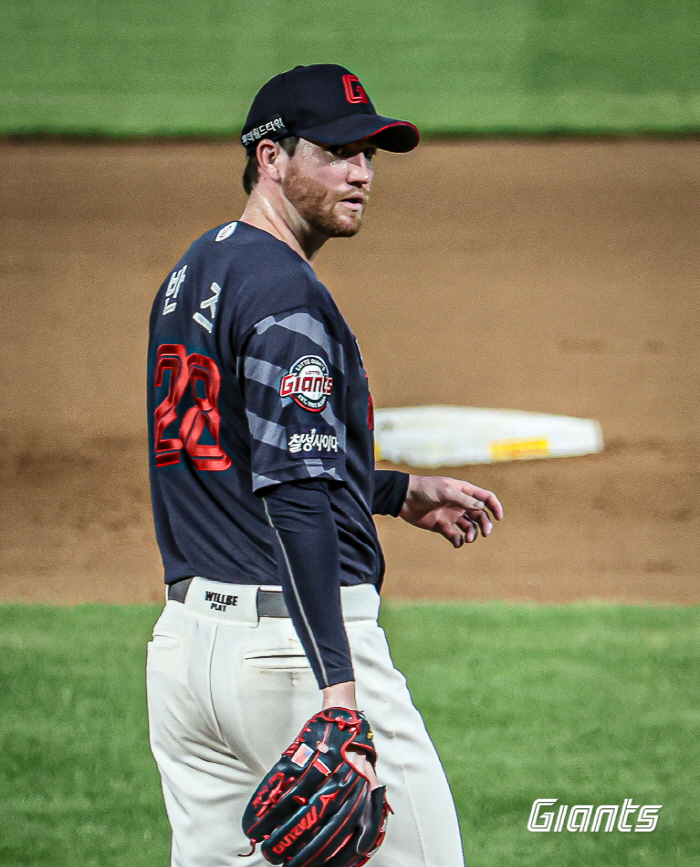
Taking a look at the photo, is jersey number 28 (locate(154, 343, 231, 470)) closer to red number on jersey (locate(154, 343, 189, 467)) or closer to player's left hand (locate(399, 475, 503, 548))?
red number on jersey (locate(154, 343, 189, 467))

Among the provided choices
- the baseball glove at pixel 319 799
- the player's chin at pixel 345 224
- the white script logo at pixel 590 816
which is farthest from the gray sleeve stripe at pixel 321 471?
the white script logo at pixel 590 816

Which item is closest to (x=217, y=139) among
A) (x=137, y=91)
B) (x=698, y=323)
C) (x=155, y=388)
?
(x=137, y=91)

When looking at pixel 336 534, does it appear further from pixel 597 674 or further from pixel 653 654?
pixel 653 654

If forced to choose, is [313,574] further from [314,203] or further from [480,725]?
[480,725]

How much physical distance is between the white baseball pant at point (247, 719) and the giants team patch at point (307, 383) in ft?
1.11

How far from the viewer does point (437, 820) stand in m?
2.20

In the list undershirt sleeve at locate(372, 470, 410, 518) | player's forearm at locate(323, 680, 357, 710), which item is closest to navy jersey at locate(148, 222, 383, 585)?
player's forearm at locate(323, 680, 357, 710)

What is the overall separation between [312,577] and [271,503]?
5.4 inches

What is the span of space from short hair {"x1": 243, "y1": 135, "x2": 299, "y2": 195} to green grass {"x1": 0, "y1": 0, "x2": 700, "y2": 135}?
353 inches

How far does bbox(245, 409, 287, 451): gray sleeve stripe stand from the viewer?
202 cm

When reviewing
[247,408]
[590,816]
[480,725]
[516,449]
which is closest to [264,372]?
[247,408]

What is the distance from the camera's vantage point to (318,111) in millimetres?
2258

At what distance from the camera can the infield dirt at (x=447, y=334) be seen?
731 cm

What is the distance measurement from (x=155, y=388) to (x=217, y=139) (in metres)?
9.11
